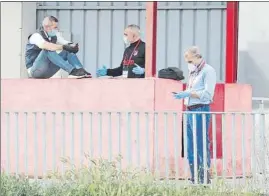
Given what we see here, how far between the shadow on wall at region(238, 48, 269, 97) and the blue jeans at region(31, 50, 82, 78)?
2554 mm

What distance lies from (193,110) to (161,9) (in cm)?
362

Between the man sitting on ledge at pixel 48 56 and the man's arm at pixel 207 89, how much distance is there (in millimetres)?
1547

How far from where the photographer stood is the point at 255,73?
1167 cm

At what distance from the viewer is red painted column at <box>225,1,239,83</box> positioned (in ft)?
35.2

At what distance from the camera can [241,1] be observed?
36.5ft

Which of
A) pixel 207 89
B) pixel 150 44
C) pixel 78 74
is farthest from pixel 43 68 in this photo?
pixel 207 89

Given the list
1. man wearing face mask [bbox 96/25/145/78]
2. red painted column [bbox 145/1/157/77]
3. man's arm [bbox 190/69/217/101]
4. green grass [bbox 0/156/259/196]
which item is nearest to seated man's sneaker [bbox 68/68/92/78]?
man wearing face mask [bbox 96/25/145/78]

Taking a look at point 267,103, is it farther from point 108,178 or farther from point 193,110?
point 108,178

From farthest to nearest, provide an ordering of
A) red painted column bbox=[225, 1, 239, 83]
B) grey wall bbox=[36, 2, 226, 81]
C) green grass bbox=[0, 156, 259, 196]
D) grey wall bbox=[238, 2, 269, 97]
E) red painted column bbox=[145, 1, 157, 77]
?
1. grey wall bbox=[36, 2, 226, 81]
2. grey wall bbox=[238, 2, 269, 97]
3. red painted column bbox=[225, 1, 239, 83]
4. red painted column bbox=[145, 1, 157, 77]
5. green grass bbox=[0, 156, 259, 196]

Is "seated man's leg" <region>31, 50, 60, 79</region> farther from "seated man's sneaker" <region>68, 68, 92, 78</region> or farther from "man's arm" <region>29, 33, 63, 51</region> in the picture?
"seated man's sneaker" <region>68, 68, 92, 78</region>

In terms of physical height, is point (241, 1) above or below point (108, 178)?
above

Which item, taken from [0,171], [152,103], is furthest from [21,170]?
[152,103]

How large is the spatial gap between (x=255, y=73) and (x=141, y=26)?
1967 millimetres

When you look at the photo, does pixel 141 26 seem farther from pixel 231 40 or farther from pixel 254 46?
pixel 231 40
